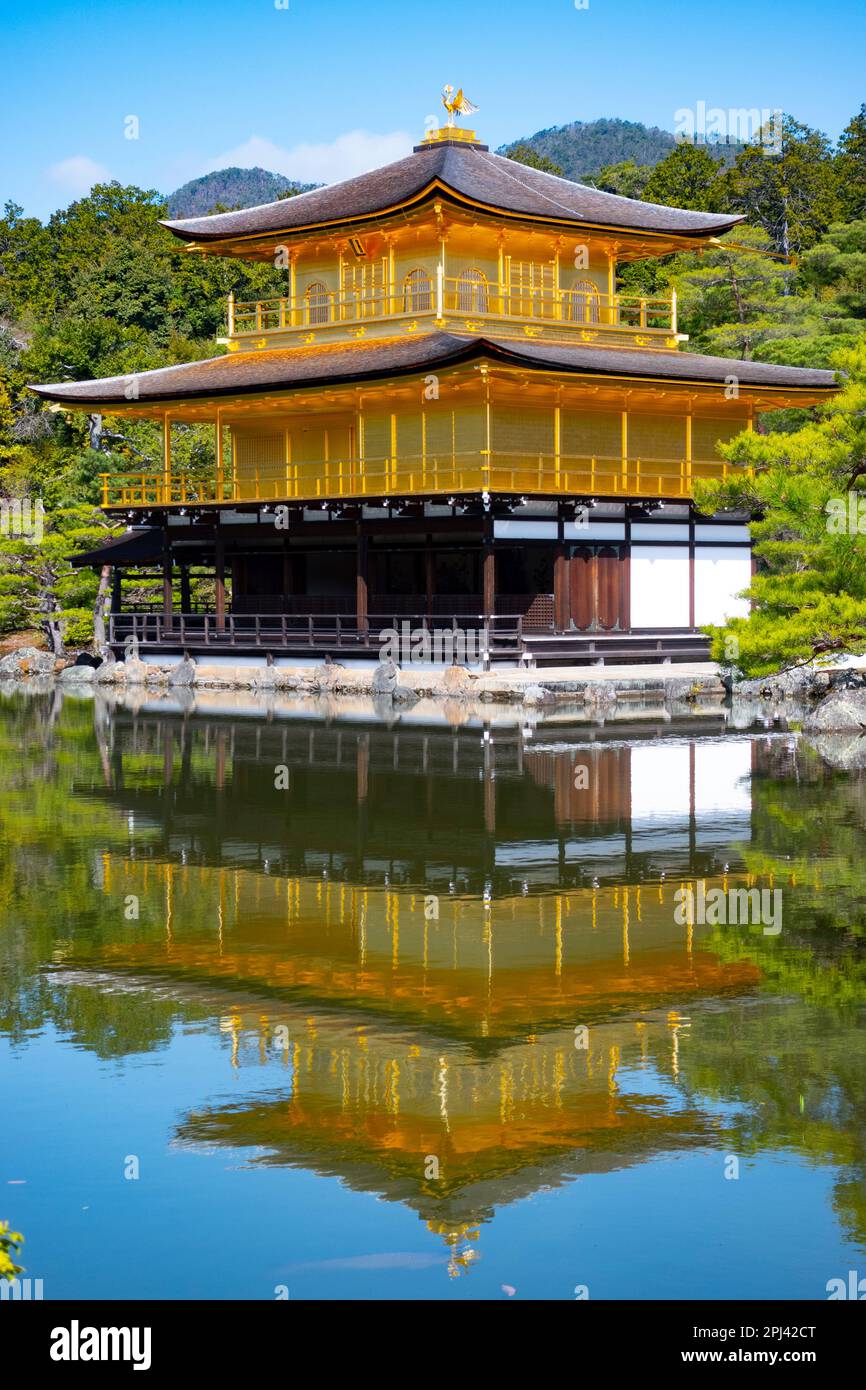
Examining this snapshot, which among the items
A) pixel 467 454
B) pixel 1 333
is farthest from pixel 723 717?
pixel 1 333

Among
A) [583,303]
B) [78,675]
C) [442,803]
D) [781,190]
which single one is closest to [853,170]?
[781,190]

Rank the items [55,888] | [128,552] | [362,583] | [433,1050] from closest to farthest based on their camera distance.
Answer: [433,1050], [55,888], [362,583], [128,552]

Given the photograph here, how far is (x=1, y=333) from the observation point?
262ft

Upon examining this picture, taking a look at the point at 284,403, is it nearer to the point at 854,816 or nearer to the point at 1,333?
the point at 854,816

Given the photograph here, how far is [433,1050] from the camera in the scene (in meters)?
11.4

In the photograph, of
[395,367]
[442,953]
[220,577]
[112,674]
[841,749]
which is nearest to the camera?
[442,953]

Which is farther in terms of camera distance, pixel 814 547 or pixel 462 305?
pixel 462 305

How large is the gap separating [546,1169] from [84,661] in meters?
42.2

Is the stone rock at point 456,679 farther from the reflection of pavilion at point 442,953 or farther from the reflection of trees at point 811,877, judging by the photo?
the reflection of trees at point 811,877

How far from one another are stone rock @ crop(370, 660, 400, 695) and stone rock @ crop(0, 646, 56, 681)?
44.0 feet

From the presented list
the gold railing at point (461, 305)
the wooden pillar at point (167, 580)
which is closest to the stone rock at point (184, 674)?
the wooden pillar at point (167, 580)

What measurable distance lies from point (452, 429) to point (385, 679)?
6.95 meters

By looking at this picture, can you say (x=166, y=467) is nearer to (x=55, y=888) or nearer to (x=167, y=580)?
(x=167, y=580)

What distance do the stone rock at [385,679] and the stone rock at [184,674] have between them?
6.70 meters
